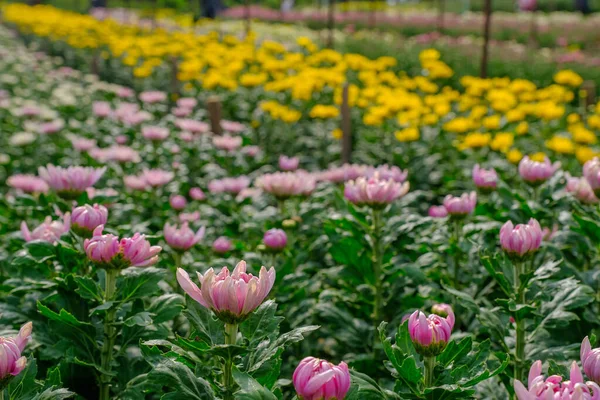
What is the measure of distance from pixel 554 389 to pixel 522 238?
78 centimetres

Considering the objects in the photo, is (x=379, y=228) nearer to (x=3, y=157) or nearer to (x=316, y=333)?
(x=316, y=333)

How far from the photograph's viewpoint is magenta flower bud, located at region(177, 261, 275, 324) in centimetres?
132

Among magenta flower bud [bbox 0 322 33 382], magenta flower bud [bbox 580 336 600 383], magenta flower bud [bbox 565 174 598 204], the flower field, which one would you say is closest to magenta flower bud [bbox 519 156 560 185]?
the flower field

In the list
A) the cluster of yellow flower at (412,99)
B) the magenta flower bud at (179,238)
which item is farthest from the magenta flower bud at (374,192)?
the cluster of yellow flower at (412,99)

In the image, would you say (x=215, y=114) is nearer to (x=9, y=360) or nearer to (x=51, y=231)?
(x=51, y=231)

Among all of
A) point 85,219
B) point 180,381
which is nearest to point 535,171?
point 85,219

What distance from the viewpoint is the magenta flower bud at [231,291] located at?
1321 millimetres

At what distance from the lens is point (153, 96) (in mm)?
6508

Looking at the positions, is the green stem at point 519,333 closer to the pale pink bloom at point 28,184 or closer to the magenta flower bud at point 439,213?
the magenta flower bud at point 439,213

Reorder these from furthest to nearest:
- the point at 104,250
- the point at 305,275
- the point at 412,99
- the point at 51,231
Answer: the point at 412,99
the point at 305,275
the point at 51,231
the point at 104,250

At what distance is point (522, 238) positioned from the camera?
1.84 metres

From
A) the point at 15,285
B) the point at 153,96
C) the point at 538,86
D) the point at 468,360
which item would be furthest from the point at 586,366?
the point at 538,86

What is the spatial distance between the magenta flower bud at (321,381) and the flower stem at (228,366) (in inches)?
8.9

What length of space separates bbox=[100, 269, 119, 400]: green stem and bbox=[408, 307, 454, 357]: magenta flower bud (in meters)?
0.78
